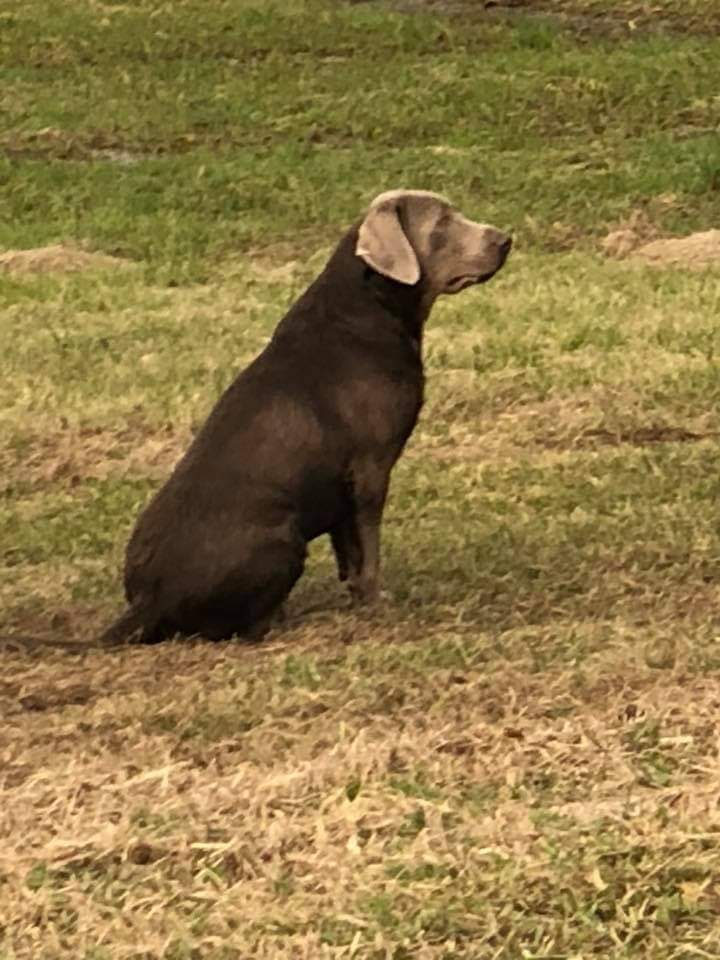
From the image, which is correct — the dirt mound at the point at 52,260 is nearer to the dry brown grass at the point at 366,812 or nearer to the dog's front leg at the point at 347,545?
the dog's front leg at the point at 347,545

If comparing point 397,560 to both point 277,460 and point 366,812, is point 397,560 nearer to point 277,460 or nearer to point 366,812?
point 277,460

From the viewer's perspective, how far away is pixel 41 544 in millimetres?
7012

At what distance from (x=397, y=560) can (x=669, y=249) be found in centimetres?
615

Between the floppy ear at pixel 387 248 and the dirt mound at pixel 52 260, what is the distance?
666cm

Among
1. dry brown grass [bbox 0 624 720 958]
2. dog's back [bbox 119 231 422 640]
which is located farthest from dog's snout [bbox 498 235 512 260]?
dry brown grass [bbox 0 624 720 958]

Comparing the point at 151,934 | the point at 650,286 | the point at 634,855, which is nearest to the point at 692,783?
the point at 634,855

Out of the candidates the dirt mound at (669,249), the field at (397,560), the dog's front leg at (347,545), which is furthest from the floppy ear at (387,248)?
the dirt mound at (669,249)

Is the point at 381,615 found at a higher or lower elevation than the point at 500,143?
higher

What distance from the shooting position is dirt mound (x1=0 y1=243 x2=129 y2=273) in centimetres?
1236

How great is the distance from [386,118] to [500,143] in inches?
46.8

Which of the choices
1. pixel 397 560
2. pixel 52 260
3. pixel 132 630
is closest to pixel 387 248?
pixel 397 560

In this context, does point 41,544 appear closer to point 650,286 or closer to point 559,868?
point 559,868

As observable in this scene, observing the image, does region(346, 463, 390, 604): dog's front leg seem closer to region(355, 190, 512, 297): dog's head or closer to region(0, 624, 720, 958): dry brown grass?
region(355, 190, 512, 297): dog's head

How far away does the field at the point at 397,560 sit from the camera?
3.49 meters
